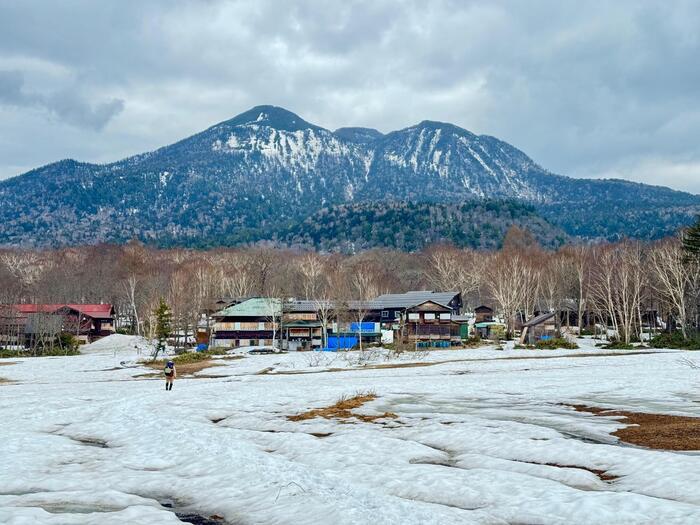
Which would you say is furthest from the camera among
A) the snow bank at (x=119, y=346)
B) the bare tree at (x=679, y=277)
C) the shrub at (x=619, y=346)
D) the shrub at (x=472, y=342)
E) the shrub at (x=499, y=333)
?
the shrub at (x=499, y=333)

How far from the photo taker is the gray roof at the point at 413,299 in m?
→ 105

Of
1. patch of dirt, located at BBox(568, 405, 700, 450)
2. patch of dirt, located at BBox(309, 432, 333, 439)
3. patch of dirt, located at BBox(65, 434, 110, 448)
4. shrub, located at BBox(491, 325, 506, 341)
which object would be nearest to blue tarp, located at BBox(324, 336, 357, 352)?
shrub, located at BBox(491, 325, 506, 341)

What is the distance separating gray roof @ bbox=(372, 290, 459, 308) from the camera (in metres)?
105

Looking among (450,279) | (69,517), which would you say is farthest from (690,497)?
(450,279)

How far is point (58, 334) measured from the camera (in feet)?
316

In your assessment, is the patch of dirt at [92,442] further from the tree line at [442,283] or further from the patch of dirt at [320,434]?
the tree line at [442,283]

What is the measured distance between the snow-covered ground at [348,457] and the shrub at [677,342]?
42.3 m

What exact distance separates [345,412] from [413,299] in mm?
80110

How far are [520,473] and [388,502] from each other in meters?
5.36

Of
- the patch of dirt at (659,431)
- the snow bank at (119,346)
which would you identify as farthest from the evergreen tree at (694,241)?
the snow bank at (119,346)

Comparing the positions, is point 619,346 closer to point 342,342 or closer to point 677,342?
point 677,342

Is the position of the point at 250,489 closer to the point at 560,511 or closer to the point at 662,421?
the point at 560,511

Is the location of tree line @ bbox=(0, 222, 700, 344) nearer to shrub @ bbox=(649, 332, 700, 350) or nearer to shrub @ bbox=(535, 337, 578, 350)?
shrub @ bbox=(649, 332, 700, 350)

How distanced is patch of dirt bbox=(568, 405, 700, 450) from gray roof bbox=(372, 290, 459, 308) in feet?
Result: 240
